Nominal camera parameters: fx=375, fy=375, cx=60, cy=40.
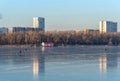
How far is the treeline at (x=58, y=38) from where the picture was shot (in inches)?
3853

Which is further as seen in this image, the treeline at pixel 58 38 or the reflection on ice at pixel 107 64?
the treeline at pixel 58 38

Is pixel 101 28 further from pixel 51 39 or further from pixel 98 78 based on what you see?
pixel 98 78

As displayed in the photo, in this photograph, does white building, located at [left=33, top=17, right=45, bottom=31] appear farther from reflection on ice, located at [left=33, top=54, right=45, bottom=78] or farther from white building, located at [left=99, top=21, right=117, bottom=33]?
reflection on ice, located at [left=33, top=54, right=45, bottom=78]

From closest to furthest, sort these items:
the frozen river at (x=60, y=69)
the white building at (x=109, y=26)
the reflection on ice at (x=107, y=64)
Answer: the frozen river at (x=60, y=69), the reflection on ice at (x=107, y=64), the white building at (x=109, y=26)

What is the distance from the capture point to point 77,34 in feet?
343

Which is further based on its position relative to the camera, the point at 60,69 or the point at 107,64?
the point at 107,64

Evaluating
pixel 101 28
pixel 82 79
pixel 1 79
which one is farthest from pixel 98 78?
pixel 101 28

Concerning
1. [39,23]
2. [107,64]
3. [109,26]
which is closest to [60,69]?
[107,64]

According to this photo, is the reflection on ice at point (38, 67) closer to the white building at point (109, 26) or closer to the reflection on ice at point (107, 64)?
the reflection on ice at point (107, 64)

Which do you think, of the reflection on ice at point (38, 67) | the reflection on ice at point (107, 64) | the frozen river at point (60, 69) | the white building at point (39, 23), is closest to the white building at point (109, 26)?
the white building at point (39, 23)

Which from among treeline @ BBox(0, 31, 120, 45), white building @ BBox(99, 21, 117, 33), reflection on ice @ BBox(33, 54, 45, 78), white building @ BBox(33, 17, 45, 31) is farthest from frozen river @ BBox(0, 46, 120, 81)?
white building @ BBox(99, 21, 117, 33)

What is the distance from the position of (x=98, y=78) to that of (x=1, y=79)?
4046 mm

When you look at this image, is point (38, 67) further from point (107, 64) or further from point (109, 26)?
point (109, 26)

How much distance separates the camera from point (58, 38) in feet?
331
